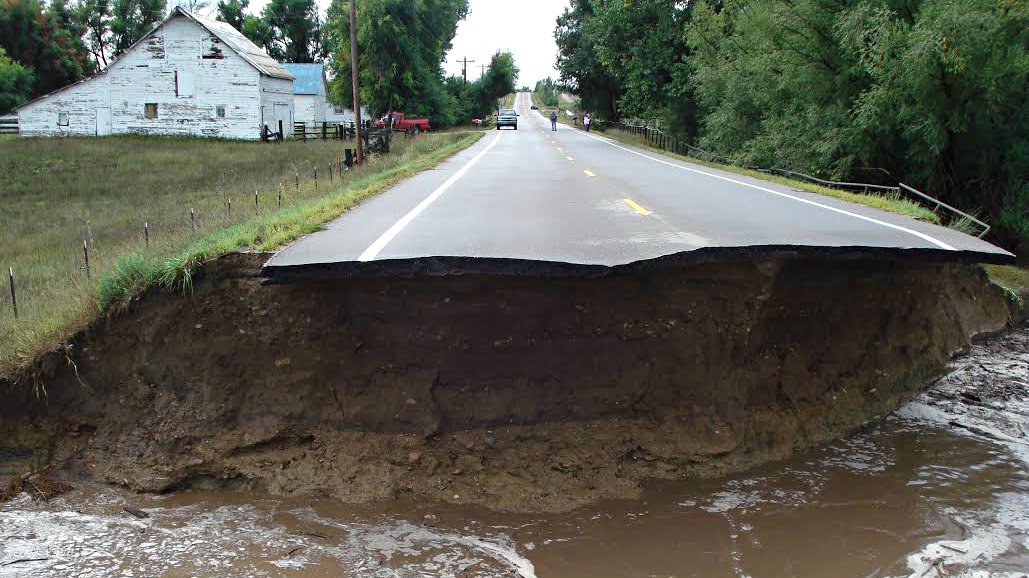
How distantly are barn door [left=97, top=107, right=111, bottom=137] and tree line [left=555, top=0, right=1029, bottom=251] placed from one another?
3595 centimetres

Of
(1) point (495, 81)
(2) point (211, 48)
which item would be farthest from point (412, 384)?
(1) point (495, 81)

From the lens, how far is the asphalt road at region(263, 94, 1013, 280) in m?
6.73

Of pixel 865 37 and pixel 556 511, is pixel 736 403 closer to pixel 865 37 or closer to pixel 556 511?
pixel 556 511

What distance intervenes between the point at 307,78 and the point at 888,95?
2418 inches

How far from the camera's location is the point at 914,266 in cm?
806

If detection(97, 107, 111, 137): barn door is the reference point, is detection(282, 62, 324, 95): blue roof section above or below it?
above

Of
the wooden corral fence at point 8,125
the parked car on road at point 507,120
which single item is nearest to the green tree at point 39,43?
the wooden corral fence at point 8,125

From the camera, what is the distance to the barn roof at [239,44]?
43688mm

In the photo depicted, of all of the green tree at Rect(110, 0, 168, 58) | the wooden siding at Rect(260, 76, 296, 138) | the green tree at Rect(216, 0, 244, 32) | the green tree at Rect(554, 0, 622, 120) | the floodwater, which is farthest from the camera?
the green tree at Rect(216, 0, 244, 32)

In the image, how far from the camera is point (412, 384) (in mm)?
7148

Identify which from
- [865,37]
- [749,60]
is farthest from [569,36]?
[865,37]

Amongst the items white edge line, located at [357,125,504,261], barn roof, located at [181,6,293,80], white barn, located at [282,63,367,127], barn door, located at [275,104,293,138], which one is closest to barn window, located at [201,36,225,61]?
barn roof, located at [181,6,293,80]

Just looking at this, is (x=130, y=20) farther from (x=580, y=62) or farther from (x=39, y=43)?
(x=580, y=62)

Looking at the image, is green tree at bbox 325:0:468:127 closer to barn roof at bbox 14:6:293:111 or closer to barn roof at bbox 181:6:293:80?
barn roof at bbox 181:6:293:80
